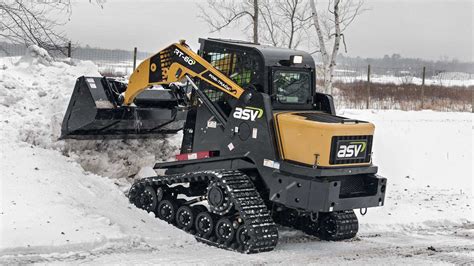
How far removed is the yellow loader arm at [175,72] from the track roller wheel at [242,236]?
5.76 ft

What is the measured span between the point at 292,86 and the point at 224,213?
78.7 inches

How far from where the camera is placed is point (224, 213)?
8977mm

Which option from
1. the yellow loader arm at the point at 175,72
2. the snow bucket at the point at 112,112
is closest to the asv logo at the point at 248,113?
the yellow loader arm at the point at 175,72

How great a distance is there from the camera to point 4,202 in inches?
356

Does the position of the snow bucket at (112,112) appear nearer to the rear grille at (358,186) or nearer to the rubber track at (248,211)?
the rubber track at (248,211)

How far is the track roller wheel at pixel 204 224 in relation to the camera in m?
9.20

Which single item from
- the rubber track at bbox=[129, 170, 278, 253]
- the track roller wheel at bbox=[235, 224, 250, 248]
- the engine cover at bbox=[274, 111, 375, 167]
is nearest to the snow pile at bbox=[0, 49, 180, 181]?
the rubber track at bbox=[129, 170, 278, 253]

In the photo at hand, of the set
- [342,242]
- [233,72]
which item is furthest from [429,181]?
[233,72]

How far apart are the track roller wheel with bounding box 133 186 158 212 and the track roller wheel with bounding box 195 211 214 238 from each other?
932mm

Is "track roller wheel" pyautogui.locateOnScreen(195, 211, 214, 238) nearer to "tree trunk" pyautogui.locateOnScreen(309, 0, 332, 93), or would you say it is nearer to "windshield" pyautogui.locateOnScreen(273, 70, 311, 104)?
"windshield" pyautogui.locateOnScreen(273, 70, 311, 104)

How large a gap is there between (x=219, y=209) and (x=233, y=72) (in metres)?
1.92

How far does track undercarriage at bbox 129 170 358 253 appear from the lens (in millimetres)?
8742

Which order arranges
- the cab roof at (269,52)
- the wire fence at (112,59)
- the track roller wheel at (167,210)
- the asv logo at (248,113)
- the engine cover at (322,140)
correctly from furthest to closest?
the wire fence at (112,59)
the track roller wheel at (167,210)
the cab roof at (269,52)
the asv logo at (248,113)
the engine cover at (322,140)

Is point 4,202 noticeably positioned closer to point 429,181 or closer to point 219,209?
point 219,209
